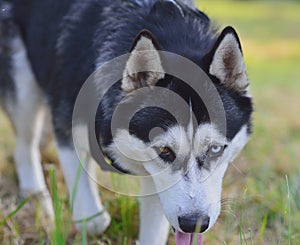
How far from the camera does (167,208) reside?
9.14 ft

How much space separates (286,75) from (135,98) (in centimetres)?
867

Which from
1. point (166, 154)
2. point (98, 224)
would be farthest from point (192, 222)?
point (98, 224)

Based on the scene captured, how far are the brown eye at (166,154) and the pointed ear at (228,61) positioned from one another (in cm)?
42

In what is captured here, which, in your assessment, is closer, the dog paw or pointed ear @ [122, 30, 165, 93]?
pointed ear @ [122, 30, 165, 93]

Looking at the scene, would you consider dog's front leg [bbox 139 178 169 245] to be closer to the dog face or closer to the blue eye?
the dog face

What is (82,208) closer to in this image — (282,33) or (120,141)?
(120,141)

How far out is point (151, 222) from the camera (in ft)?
11.4

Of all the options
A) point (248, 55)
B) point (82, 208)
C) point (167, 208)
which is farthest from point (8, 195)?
point (248, 55)

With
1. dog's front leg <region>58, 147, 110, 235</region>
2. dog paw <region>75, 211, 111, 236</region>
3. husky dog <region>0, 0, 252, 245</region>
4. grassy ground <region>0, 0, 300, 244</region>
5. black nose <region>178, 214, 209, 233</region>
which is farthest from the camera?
dog's front leg <region>58, 147, 110, 235</region>

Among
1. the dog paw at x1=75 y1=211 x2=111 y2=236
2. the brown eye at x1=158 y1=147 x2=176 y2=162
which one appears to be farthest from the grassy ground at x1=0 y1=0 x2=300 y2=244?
the brown eye at x1=158 y1=147 x2=176 y2=162

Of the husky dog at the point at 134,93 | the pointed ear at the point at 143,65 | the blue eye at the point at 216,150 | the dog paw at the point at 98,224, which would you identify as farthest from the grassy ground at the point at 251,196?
the pointed ear at the point at 143,65

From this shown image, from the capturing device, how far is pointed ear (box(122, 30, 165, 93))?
280 centimetres

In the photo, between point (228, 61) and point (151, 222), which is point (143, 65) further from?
point (151, 222)

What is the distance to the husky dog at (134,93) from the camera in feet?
9.12
